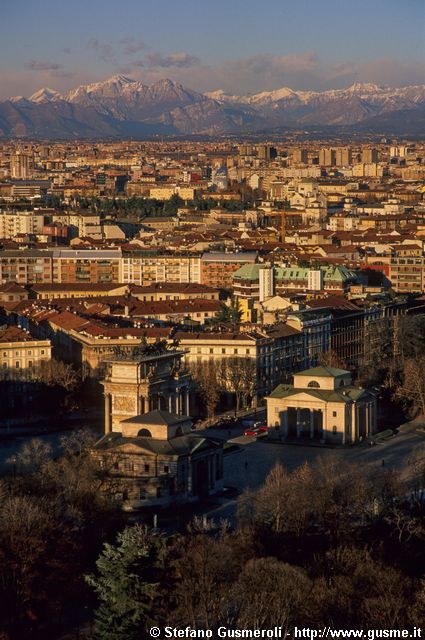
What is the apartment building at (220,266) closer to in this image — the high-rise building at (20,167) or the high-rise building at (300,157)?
the high-rise building at (20,167)

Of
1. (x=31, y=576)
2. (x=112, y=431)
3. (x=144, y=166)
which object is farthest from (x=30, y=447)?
(x=144, y=166)

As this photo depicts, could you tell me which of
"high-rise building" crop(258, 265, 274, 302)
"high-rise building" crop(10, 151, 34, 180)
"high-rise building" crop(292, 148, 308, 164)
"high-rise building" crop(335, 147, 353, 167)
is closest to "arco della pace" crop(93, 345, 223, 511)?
"high-rise building" crop(258, 265, 274, 302)

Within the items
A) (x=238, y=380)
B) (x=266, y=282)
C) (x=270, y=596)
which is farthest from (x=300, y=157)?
(x=270, y=596)

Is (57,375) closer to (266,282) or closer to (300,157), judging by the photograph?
(266,282)

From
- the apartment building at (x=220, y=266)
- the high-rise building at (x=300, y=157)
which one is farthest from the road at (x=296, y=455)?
the high-rise building at (x=300, y=157)

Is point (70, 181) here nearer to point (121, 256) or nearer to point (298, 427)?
point (121, 256)

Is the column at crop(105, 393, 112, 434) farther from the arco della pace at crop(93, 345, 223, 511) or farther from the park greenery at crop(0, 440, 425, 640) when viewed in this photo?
the park greenery at crop(0, 440, 425, 640)
